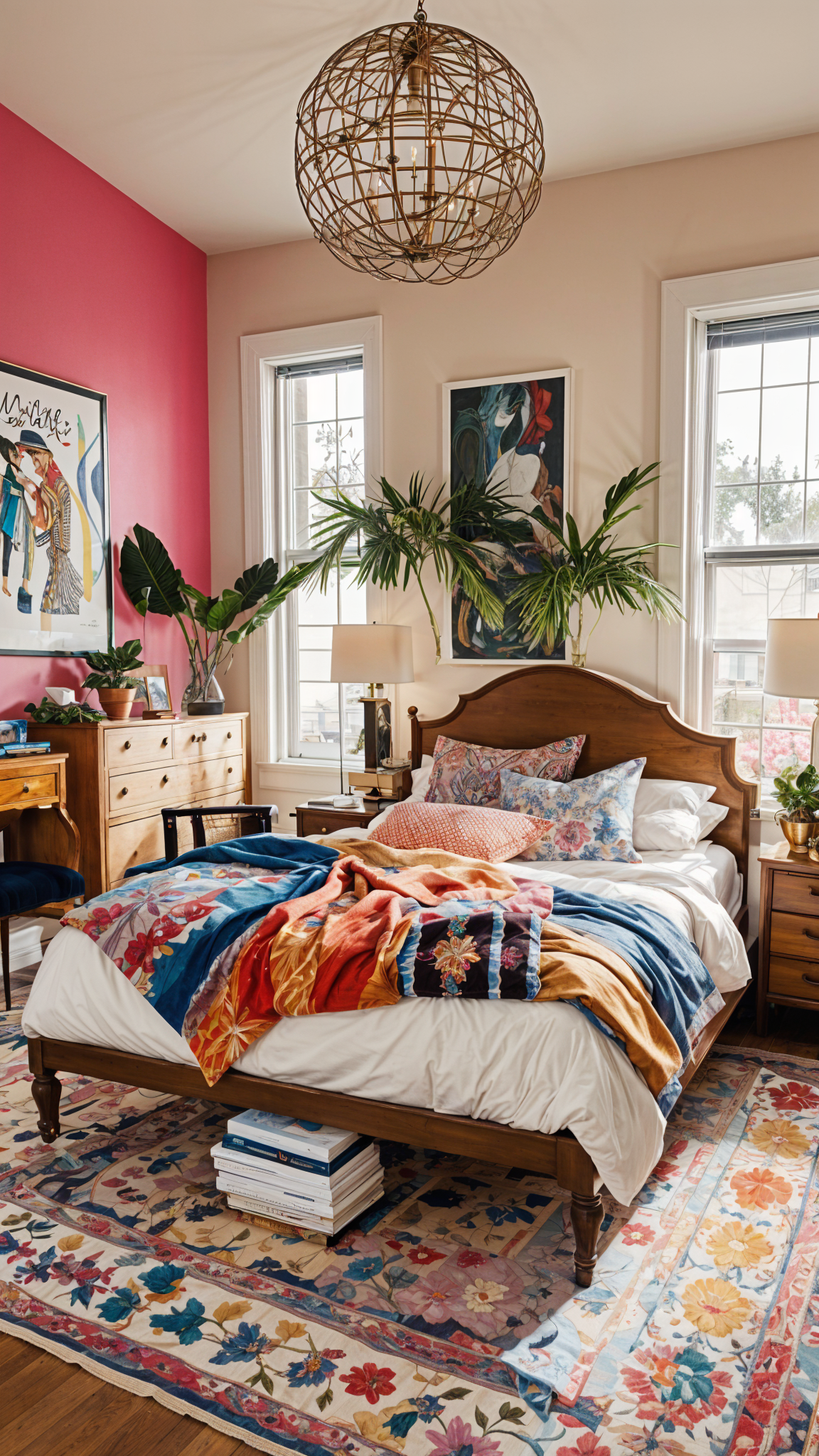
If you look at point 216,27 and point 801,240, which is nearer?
point 216,27

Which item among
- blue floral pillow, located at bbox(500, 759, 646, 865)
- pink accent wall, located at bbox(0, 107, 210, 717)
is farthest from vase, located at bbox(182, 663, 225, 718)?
blue floral pillow, located at bbox(500, 759, 646, 865)

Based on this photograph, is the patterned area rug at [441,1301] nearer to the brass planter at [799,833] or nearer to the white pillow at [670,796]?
the brass planter at [799,833]

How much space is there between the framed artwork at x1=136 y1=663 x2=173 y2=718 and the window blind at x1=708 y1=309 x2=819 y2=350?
9.42 ft

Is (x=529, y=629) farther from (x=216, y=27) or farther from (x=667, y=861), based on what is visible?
(x=216, y=27)

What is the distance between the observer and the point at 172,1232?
2275 mm

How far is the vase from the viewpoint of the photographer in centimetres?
488

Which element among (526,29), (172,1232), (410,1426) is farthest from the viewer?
(526,29)

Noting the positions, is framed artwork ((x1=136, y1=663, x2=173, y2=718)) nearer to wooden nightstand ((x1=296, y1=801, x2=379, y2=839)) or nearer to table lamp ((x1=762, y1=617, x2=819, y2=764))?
wooden nightstand ((x1=296, y1=801, x2=379, y2=839))

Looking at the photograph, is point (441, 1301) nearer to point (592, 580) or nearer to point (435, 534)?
point (592, 580)

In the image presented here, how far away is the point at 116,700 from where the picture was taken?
14.2ft

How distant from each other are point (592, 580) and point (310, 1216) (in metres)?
2.81

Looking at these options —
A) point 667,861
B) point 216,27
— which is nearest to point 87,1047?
point 667,861

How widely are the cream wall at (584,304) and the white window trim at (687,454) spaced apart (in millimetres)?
62

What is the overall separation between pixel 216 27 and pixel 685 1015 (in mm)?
3483
